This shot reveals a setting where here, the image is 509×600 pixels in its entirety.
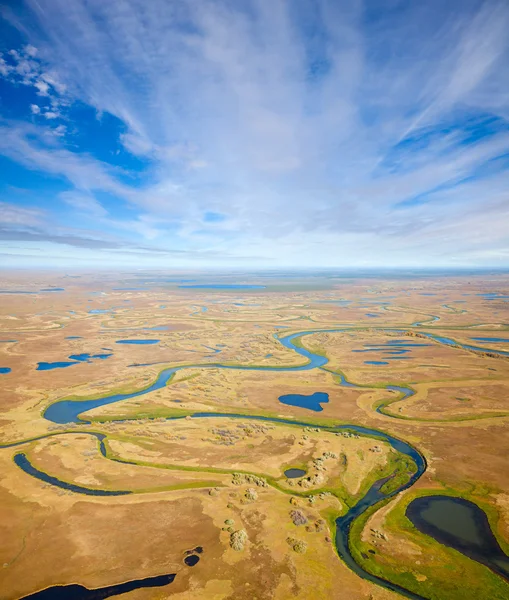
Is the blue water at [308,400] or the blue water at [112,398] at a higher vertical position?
the blue water at [112,398]

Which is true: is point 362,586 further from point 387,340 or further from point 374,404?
point 387,340

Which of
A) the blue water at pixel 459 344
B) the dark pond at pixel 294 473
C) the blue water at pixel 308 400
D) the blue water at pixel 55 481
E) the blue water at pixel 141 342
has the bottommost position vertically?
the blue water at pixel 308 400

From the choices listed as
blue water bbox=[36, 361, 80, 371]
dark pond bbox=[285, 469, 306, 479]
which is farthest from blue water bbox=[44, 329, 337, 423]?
dark pond bbox=[285, 469, 306, 479]

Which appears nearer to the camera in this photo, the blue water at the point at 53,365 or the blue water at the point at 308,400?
the blue water at the point at 308,400

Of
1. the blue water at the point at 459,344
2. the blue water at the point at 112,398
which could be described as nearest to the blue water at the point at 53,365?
the blue water at the point at 112,398

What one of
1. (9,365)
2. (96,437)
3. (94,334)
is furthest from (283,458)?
(94,334)

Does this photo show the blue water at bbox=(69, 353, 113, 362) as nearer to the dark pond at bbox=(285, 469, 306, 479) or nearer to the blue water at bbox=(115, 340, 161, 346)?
the blue water at bbox=(115, 340, 161, 346)

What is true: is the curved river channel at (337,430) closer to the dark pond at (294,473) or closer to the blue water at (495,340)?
the dark pond at (294,473)

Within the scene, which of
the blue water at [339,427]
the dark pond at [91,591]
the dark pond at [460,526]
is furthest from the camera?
the blue water at [339,427]
